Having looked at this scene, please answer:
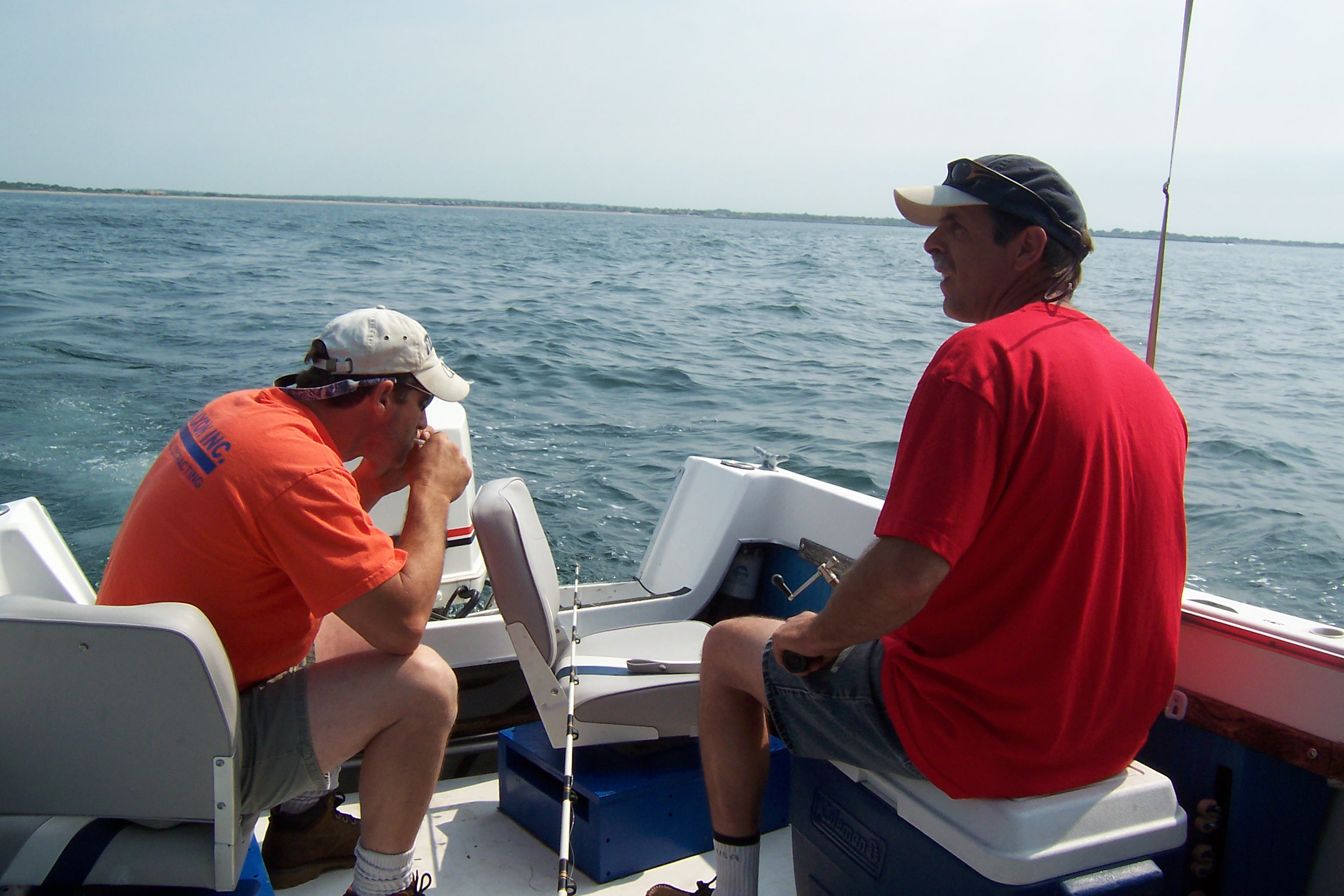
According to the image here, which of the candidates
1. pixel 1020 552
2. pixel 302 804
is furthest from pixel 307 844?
pixel 1020 552

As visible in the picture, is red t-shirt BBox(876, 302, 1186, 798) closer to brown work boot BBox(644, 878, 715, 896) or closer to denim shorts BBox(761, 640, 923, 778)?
denim shorts BBox(761, 640, 923, 778)

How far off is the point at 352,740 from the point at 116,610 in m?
0.49

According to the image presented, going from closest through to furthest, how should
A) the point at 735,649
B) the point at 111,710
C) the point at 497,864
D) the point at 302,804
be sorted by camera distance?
1. the point at 111,710
2. the point at 735,649
3. the point at 302,804
4. the point at 497,864

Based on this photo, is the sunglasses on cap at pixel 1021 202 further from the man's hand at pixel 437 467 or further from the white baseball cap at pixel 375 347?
the man's hand at pixel 437 467

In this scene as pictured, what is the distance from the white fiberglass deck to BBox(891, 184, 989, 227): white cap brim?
55.5 inches

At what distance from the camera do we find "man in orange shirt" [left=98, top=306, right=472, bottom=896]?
1631 millimetres

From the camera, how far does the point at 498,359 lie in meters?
10.9

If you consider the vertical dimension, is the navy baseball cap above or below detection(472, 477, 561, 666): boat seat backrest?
above

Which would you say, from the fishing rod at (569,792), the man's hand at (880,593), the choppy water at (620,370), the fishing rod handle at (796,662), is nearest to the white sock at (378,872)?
the fishing rod at (569,792)

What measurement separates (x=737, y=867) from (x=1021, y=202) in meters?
1.27

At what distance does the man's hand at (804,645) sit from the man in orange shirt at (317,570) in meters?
0.64

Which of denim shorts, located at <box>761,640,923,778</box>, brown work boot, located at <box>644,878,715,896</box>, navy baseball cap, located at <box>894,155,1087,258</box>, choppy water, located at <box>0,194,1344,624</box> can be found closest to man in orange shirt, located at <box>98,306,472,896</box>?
brown work boot, located at <box>644,878,715,896</box>

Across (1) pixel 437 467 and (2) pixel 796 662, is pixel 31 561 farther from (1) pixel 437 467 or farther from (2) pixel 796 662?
(2) pixel 796 662

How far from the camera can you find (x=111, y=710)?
1.45 m
